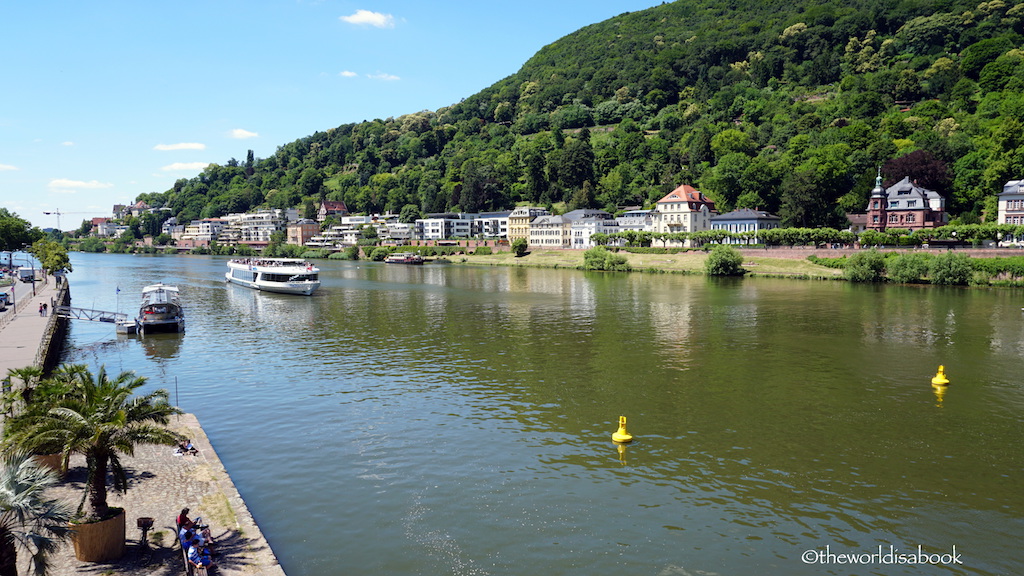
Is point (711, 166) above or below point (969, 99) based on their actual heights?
below

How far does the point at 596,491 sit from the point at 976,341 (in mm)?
37891

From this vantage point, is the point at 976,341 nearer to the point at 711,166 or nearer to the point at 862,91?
the point at 711,166

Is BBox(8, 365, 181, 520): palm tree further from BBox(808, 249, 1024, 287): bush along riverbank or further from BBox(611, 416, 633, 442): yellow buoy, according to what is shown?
BBox(808, 249, 1024, 287): bush along riverbank

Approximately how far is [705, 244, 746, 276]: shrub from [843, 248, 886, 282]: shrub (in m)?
16.3

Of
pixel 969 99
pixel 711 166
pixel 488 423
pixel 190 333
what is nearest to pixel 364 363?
pixel 488 423

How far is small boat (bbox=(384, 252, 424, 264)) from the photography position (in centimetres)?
15338

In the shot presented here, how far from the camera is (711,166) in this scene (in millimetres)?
173375

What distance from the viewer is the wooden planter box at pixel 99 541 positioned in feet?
45.7

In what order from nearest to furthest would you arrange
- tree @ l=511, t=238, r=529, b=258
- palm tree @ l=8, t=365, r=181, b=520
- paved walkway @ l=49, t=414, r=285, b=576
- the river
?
paved walkway @ l=49, t=414, r=285, b=576
palm tree @ l=8, t=365, r=181, b=520
the river
tree @ l=511, t=238, r=529, b=258

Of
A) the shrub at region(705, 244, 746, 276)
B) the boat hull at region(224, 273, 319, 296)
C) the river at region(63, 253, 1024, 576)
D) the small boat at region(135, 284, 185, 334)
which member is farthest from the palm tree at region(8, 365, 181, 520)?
the shrub at region(705, 244, 746, 276)

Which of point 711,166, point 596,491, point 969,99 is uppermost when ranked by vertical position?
point 969,99

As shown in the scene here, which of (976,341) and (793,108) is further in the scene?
(793,108)

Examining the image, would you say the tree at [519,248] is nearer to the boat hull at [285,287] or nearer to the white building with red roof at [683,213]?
the white building with red roof at [683,213]

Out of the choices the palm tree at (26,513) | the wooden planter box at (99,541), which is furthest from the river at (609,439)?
the palm tree at (26,513)
